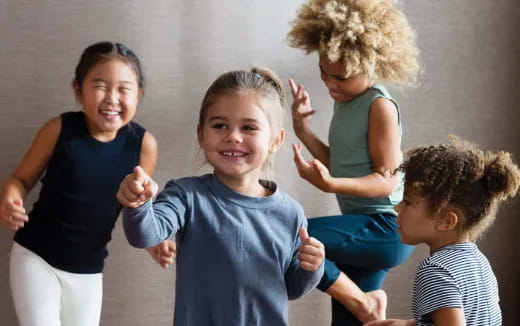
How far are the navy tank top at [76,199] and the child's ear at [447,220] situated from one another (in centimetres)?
78

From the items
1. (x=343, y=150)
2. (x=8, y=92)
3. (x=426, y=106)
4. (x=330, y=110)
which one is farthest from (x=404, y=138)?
(x=8, y=92)

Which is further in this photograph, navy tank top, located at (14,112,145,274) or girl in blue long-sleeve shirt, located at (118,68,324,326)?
navy tank top, located at (14,112,145,274)

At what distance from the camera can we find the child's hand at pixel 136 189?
1179mm

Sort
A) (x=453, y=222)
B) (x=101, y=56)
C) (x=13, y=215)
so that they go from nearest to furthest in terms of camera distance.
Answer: (x=453, y=222) → (x=13, y=215) → (x=101, y=56)

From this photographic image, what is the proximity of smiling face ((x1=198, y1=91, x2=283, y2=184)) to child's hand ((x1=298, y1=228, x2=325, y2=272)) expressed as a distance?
7.1 inches

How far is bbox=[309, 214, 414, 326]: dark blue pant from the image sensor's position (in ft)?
5.87

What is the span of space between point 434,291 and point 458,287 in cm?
5

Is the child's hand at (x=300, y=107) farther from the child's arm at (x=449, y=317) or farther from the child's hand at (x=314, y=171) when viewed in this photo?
the child's arm at (x=449, y=317)

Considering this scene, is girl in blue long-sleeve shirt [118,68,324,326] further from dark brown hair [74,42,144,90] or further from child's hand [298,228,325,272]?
dark brown hair [74,42,144,90]

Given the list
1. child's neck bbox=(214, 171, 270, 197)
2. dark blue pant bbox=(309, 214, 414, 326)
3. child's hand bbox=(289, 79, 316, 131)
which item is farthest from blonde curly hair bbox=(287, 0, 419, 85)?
child's neck bbox=(214, 171, 270, 197)

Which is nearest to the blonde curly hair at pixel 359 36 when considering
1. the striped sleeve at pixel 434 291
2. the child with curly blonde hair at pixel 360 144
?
the child with curly blonde hair at pixel 360 144

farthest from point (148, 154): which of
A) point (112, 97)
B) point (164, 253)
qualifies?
point (164, 253)

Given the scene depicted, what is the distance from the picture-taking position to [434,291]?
4.64 ft

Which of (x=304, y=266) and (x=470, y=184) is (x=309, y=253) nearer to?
(x=304, y=266)
